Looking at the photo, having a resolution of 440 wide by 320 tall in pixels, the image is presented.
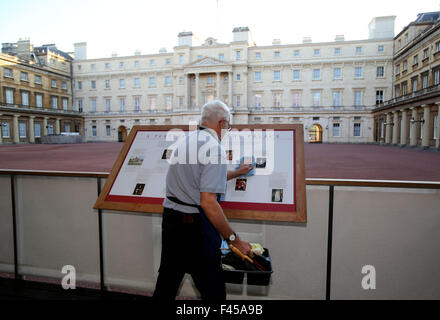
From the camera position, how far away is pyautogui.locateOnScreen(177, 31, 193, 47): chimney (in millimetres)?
50969

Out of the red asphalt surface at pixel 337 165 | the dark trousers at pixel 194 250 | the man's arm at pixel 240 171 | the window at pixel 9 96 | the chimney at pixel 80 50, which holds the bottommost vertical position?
the red asphalt surface at pixel 337 165

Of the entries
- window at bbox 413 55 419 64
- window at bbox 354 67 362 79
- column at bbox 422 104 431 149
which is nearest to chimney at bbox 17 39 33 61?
window at bbox 354 67 362 79

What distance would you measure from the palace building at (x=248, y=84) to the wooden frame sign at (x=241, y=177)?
4397 cm

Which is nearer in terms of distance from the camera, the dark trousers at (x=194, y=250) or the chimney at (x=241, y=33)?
the dark trousers at (x=194, y=250)

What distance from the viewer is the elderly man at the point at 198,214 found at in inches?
71.3

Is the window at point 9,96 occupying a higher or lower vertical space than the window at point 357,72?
lower

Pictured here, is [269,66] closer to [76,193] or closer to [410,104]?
[410,104]

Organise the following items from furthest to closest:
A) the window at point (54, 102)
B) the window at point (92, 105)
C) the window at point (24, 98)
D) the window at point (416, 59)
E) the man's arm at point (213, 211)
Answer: the window at point (92, 105) → the window at point (54, 102) → the window at point (24, 98) → the window at point (416, 59) → the man's arm at point (213, 211)

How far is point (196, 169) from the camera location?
1.86m

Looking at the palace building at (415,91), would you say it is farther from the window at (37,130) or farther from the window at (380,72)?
the window at (37,130)

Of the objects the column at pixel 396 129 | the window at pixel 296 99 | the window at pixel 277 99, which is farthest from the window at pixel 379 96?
the window at pixel 277 99

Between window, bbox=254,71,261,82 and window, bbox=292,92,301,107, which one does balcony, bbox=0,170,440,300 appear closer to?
window, bbox=292,92,301,107

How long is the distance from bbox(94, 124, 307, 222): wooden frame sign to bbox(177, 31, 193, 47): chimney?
52132mm

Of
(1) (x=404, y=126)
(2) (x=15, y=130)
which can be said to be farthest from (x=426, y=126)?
(2) (x=15, y=130)
